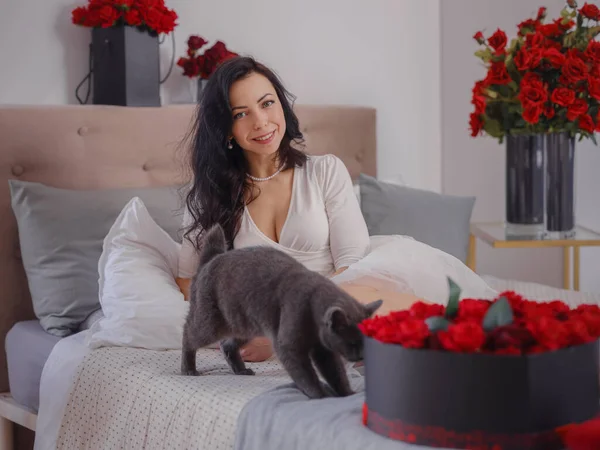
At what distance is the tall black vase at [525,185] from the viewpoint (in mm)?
3033

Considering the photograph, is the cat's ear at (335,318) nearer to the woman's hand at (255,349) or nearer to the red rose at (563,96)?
the woman's hand at (255,349)

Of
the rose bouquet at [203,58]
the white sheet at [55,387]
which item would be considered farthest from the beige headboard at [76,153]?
the white sheet at [55,387]

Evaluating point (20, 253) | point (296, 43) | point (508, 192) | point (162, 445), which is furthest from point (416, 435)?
point (296, 43)

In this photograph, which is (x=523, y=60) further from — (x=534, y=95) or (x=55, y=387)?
(x=55, y=387)

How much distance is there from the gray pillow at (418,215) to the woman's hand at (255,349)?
0.91m

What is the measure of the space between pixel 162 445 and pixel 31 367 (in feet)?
2.53

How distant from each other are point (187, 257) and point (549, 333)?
1.28m

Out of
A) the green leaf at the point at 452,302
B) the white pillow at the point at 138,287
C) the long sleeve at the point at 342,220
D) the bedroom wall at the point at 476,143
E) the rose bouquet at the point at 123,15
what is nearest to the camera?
the green leaf at the point at 452,302

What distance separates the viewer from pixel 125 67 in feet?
9.26

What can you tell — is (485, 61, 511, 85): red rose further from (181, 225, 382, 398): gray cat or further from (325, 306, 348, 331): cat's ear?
(325, 306, 348, 331): cat's ear

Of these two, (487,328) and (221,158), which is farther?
(221,158)

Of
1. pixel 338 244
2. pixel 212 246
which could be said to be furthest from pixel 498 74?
pixel 212 246

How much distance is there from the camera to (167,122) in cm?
295

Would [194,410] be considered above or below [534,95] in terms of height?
below
